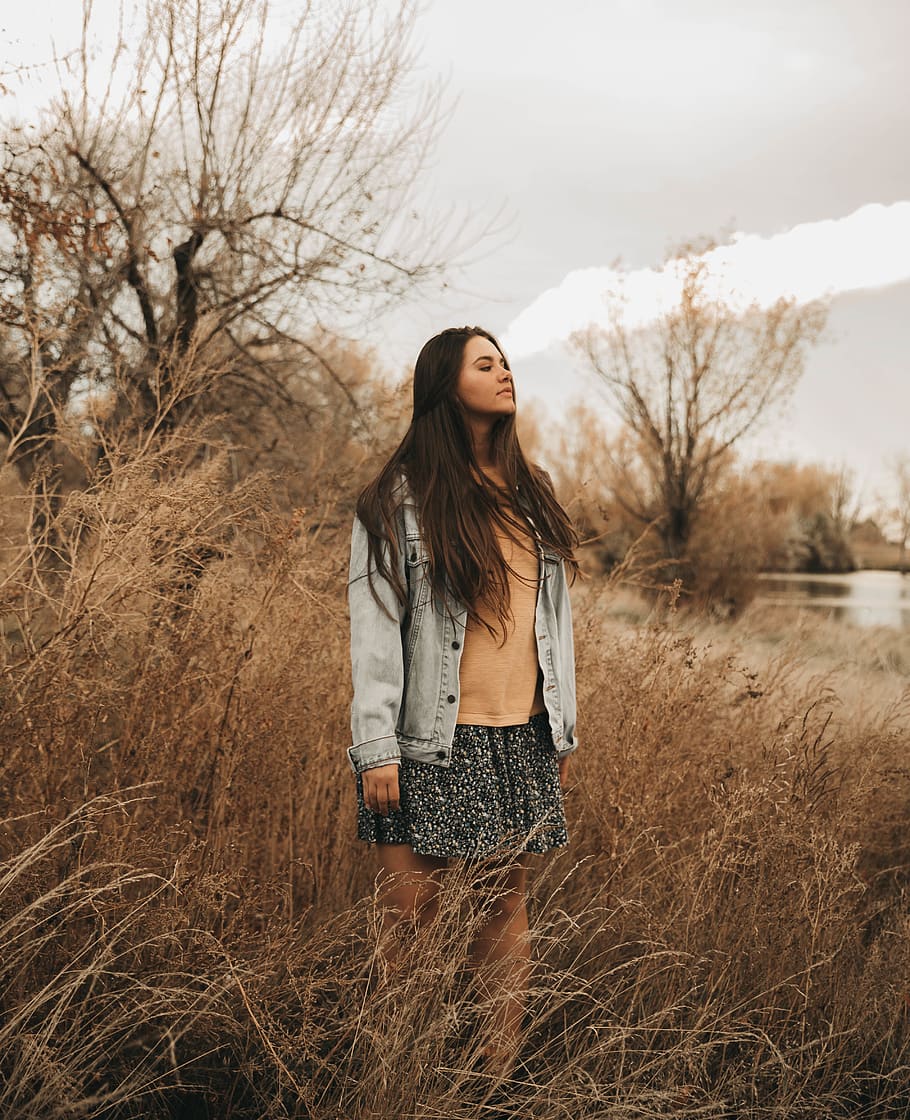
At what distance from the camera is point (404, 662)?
2.07 m

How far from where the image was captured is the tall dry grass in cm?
183

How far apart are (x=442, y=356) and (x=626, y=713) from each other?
55.9 inches

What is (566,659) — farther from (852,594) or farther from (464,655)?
(852,594)

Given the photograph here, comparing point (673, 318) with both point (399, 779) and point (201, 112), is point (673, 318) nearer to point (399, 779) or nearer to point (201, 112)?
point (201, 112)

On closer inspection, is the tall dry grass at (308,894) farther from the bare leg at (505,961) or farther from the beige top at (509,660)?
the beige top at (509,660)

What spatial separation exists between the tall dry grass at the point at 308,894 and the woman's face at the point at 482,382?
76 centimetres

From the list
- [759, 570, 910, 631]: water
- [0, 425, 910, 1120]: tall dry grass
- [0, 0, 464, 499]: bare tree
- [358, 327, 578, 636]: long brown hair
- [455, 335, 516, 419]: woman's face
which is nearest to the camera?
[0, 425, 910, 1120]: tall dry grass

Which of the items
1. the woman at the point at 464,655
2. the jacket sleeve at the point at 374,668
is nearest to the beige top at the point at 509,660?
the woman at the point at 464,655

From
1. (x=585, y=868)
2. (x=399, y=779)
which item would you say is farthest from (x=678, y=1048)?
(x=585, y=868)

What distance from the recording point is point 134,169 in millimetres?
6707

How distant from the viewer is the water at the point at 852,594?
10203 millimetres

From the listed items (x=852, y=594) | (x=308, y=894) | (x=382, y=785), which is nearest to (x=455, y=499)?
(x=382, y=785)

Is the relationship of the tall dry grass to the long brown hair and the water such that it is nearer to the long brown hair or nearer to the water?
the long brown hair

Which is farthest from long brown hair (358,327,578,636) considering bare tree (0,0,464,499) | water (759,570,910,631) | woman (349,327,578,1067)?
water (759,570,910,631)
